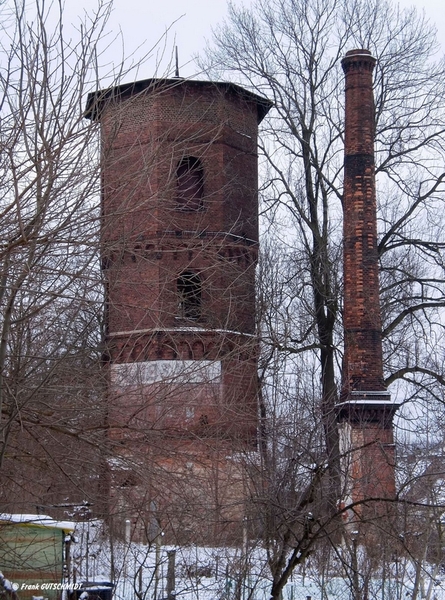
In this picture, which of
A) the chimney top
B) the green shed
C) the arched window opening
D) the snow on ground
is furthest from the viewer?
the chimney top

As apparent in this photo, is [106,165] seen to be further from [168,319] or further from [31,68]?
[168,319]

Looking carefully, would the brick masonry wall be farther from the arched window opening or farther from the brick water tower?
the arched window opening

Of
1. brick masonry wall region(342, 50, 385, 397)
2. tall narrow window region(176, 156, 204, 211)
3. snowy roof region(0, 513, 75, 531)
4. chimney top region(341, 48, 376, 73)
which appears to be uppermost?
chimney top region(341, 48, 376, 73)

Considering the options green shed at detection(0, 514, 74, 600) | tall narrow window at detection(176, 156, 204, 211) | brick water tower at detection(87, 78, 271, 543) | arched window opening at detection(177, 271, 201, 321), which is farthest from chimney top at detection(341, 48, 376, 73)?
green shed at detection(0, 514, 74, 600)

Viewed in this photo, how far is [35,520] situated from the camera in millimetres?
7570

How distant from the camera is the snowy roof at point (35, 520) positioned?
7.93 meters

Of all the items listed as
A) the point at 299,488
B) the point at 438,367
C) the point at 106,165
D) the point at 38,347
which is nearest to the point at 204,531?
the point at 299,488

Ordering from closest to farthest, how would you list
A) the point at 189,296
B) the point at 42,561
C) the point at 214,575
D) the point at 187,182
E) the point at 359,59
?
the point at 189,296, the point at 42,561, the point at 214,575, the point at 187,182, the point at 359,59

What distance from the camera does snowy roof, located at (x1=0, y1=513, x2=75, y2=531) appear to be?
793cm

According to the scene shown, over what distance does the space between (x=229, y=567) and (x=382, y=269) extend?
1326 cm

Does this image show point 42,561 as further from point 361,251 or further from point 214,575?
point 361,251

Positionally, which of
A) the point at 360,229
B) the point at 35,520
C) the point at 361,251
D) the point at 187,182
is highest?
the point at 360,229

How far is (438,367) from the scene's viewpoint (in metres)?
20.4

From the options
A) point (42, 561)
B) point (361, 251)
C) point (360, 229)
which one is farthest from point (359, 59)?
point (42, 561)
